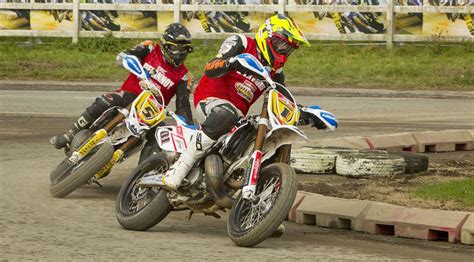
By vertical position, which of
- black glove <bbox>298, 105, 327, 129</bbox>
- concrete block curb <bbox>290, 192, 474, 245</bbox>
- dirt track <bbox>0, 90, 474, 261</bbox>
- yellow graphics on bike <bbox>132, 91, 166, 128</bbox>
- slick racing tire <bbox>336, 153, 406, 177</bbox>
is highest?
yellow graphics on bike <bbox>132, 91, 166, 128</bbox>

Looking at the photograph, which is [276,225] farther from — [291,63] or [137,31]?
[137,31]

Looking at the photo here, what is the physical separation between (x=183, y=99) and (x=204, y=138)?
7.12 ft

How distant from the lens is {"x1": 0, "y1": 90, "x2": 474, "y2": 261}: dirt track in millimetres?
8461

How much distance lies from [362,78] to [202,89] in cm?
1628

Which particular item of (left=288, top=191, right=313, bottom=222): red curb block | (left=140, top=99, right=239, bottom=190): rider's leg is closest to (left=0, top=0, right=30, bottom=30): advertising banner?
(left=288, top=191, right=313, bottom=222): red curb block

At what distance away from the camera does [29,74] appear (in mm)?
26281

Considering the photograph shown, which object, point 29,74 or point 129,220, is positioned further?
point 29,74

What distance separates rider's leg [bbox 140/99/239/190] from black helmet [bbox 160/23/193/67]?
6.27 feet

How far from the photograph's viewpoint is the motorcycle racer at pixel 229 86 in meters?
9.39

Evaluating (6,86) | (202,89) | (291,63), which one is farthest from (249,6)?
(202,89)

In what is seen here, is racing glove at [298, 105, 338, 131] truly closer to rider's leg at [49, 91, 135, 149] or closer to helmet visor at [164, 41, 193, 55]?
helmet visor at [164, 41, 193, 55]

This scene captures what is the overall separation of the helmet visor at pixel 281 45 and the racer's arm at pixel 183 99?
2057 millimetres

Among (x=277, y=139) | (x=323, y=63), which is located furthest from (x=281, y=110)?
(x=323, y=63)

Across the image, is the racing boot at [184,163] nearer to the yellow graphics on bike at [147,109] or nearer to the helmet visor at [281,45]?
the helmet visor at [281,45]
